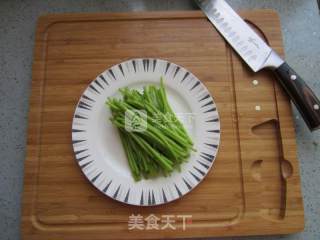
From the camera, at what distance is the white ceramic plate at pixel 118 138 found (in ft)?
3.60

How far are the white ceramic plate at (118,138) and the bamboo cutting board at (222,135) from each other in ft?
0.18

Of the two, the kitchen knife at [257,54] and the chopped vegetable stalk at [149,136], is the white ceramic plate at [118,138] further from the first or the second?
the kitchen knife at [257,54]

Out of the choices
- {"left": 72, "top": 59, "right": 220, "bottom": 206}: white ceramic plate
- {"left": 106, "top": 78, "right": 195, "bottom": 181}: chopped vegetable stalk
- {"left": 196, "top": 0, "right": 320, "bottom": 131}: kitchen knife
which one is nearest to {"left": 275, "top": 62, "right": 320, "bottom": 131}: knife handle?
{"left": 196, "top": 0, "right": 320, "bottom": 131}: kitchen knife

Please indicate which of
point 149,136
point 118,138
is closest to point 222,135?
point 149,136

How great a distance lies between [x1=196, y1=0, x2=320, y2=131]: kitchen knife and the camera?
1162mm

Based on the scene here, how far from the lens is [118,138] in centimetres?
117

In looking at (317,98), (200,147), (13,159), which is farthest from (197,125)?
(13,159)

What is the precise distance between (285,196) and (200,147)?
0.40 m

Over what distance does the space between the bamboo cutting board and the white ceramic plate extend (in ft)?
0.18

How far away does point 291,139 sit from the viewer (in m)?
1.17

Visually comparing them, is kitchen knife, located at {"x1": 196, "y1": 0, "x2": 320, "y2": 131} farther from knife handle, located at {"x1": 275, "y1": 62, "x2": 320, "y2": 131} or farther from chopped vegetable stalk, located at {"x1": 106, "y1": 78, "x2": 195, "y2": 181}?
chopped vegetable stalk, located at {"x1": 106, "y1": 78, "x2": 195, "y2": 181}

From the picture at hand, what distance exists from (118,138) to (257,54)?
0.72 metres

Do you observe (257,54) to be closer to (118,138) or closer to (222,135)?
(222,135)

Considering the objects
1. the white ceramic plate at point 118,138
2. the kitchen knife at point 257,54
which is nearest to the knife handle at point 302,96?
the kitchen knife at point 257,54
